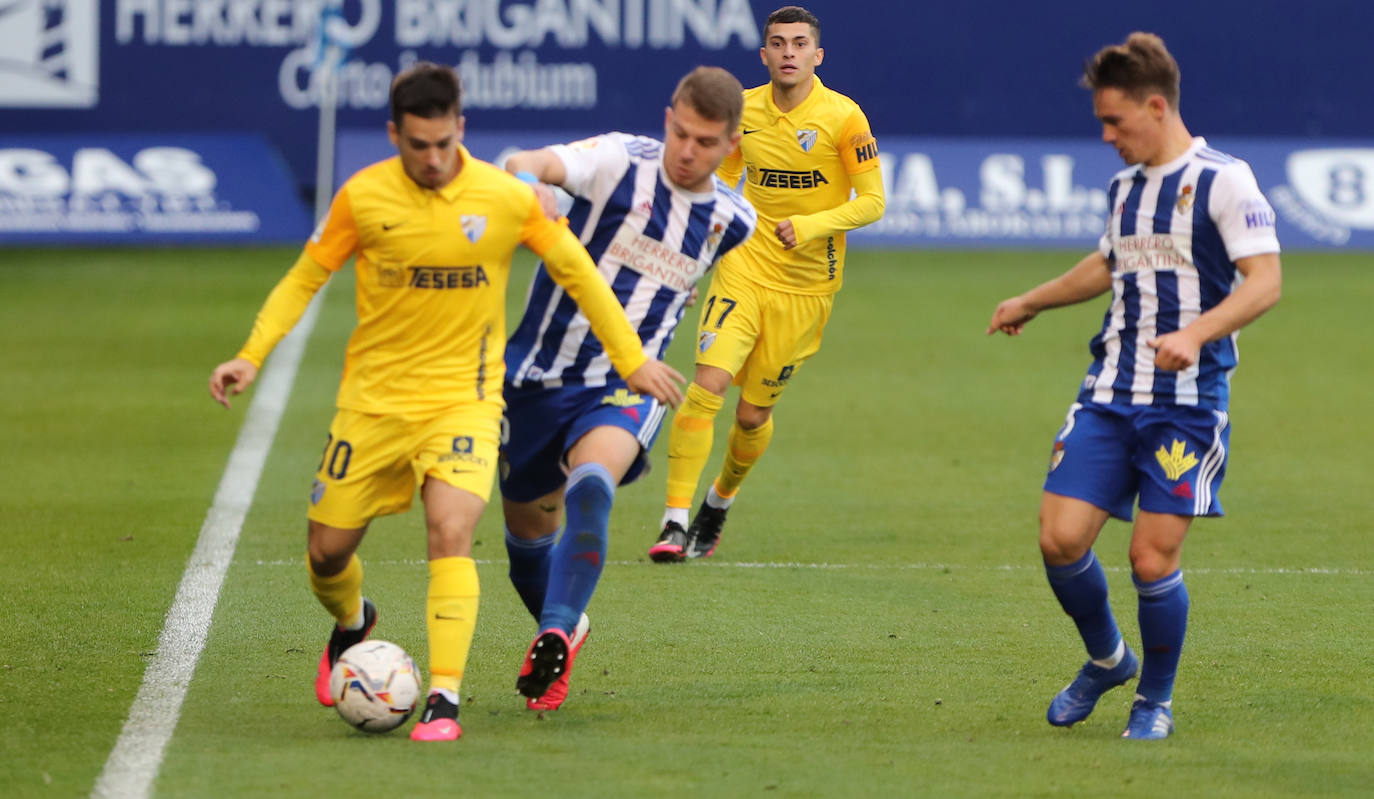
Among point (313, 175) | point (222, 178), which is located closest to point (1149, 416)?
point (222, 178)

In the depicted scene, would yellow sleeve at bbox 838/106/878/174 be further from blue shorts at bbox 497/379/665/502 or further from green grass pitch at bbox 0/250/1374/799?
blue shorts at bbox 497/379/665/502

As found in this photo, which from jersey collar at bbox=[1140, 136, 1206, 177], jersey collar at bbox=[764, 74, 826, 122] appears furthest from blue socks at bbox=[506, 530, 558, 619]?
jersey collar at bbox=[764, 74, 826, 122]

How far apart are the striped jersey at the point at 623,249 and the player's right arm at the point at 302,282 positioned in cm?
75

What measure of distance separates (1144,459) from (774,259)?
345cm

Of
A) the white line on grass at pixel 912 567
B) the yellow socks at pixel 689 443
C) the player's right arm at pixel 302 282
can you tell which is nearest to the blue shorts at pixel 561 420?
the player's right arm at pixel 302 282

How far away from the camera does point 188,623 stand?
6621 millimetres

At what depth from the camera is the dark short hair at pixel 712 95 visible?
559cm

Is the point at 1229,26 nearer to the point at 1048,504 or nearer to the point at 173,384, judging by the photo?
the point at 173,384

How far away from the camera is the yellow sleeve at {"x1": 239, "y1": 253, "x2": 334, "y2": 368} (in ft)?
17.2

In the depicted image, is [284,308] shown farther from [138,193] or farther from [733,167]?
[138,193]

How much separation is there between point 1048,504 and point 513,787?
1.76m

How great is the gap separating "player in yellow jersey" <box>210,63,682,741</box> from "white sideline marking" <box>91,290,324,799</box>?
2.17ft

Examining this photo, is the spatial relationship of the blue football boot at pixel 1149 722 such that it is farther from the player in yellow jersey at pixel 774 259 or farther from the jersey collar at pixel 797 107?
the jersey collar at pixel 797 107

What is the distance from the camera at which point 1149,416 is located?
533 cm
